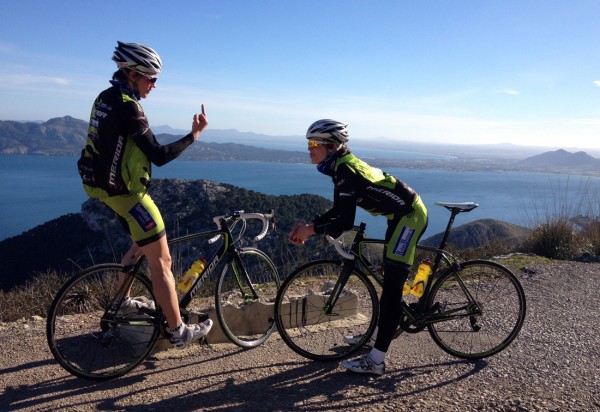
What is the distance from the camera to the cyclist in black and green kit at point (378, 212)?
3402mm

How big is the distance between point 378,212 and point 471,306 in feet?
4.12

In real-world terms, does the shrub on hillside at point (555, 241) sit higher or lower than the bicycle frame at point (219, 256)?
lower

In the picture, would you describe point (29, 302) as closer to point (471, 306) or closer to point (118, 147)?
point (118, 147)

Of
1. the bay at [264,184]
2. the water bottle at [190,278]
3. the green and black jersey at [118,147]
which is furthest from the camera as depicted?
the bay at [264,184]

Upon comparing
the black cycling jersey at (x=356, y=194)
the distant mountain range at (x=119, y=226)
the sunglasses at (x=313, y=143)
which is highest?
the sunglasses at (x=313, y=143)

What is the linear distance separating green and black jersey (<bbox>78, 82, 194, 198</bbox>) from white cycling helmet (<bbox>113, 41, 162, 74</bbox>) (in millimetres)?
165

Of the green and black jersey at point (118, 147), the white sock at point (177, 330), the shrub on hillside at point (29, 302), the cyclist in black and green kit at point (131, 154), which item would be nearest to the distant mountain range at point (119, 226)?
the shrub on hillside at point (29, 302)

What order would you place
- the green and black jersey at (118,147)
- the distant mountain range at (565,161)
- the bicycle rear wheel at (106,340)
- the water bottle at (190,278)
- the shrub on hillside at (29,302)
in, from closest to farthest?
1. the green and black jersey at (118,147)
2. the bicycle rear wheel at (106,340)
3. the water bottle at (190,278)
4. the shrub on hillside at (29,302)
5. the distant mountain range at (565,161)

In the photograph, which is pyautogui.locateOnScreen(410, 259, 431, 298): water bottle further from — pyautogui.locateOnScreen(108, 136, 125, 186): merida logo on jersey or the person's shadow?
pyautogui.locateOnScreen(108, 136, 125, 186): merida logo on jersey

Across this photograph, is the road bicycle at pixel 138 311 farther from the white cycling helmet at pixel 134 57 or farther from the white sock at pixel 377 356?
the white cycling helmet at pixel 134 57

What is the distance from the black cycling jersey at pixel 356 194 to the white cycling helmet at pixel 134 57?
145 centimetres

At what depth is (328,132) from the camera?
3.43 metres

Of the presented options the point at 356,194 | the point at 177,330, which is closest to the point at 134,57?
the point at 356,194

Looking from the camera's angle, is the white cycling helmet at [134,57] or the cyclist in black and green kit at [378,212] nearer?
the white cycling helmet at [134,57]
